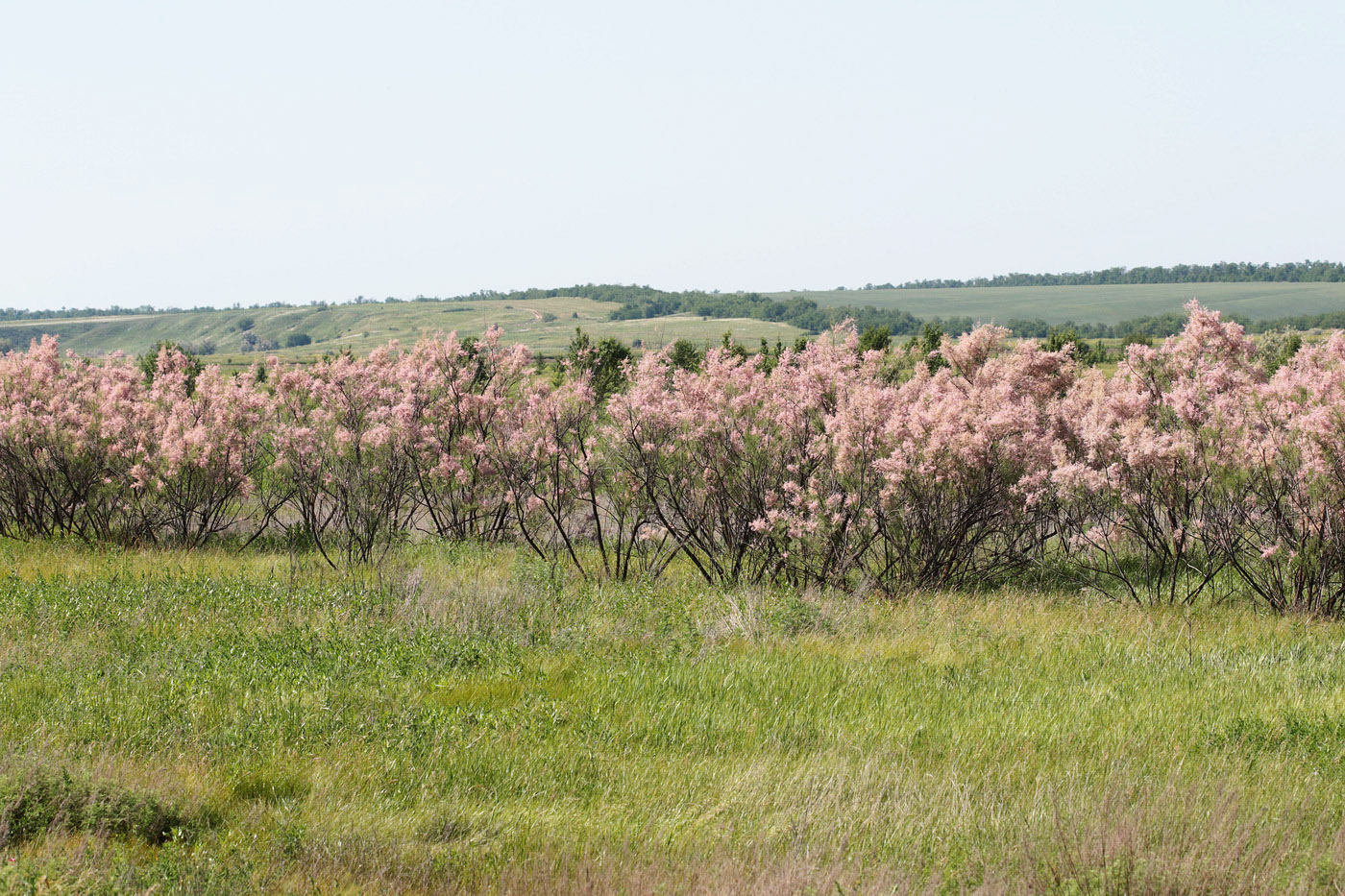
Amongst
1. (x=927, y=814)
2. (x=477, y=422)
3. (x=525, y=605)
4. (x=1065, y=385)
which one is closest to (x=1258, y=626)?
(x=1065, y=385)

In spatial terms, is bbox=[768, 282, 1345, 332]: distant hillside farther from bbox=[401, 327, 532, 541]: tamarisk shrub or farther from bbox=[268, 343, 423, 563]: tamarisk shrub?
bbox=[268, 343, 423, 563]: tamarisk shrub

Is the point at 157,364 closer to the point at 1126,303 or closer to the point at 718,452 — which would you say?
the point at 718,452

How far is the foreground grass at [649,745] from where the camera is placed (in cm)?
412

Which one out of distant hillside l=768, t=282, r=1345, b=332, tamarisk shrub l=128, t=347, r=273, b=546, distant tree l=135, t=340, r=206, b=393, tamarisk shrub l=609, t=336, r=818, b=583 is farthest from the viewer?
distant hillside l=768, t=282, r=1345, b=332

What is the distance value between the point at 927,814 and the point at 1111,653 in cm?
434

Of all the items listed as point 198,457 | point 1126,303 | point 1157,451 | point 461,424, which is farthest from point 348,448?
point 1126,303

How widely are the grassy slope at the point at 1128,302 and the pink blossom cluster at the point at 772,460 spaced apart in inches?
5201

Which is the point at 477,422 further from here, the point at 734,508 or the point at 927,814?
the point at 927,814

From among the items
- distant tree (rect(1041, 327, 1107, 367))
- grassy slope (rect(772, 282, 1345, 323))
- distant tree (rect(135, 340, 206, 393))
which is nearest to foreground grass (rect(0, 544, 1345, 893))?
distant tree (rect(135, 340, 206, 393))

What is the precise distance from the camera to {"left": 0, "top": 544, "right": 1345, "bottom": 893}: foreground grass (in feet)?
13.5

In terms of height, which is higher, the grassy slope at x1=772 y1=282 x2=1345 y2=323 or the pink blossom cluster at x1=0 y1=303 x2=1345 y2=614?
the grassy slope at x1=772 y1=282 x2=1345 y2=323

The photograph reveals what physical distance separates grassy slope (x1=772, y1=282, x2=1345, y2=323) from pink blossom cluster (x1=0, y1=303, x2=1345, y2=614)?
433ft

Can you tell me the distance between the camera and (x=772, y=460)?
466 inches

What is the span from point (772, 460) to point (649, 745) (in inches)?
247
